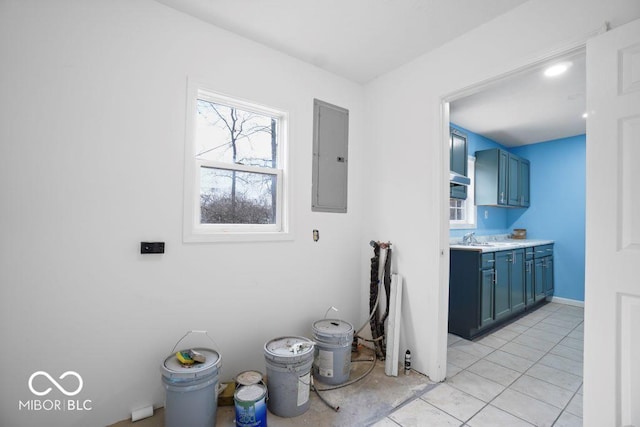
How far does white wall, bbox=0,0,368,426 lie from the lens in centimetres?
158

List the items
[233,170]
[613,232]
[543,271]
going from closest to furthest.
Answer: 1. [613,232]
2. [233,170]
3. [543,271]

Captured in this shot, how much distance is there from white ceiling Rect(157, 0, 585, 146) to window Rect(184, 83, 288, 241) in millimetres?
553

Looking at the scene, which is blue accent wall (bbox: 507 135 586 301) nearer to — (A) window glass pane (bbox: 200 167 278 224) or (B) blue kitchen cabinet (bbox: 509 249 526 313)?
(B) blue kitchen cabinet (bbox: 509 249 526 313)

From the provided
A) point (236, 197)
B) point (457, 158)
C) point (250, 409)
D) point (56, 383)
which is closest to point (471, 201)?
point (457, 158)

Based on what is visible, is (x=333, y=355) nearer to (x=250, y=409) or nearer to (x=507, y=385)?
(x=250, y=409)

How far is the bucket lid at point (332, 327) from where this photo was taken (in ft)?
7.62

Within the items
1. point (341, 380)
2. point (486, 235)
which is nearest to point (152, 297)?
point (341, 380)

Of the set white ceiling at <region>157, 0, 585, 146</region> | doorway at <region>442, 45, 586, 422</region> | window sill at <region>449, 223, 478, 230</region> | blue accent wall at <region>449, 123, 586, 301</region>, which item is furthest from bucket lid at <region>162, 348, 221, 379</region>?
blue accent wall at <region>449, 123, 586, 301</region>

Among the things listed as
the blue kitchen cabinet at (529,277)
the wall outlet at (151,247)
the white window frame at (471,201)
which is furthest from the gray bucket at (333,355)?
the white window frame at (471,201)

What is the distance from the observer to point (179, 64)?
2061mm

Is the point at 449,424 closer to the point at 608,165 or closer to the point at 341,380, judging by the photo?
the point at 341,380

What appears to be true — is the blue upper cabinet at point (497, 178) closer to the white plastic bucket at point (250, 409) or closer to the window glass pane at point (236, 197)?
the window glass pane at point (236, 197)

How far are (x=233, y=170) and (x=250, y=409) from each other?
1673 millimetres

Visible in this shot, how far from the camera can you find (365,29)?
224 cm
